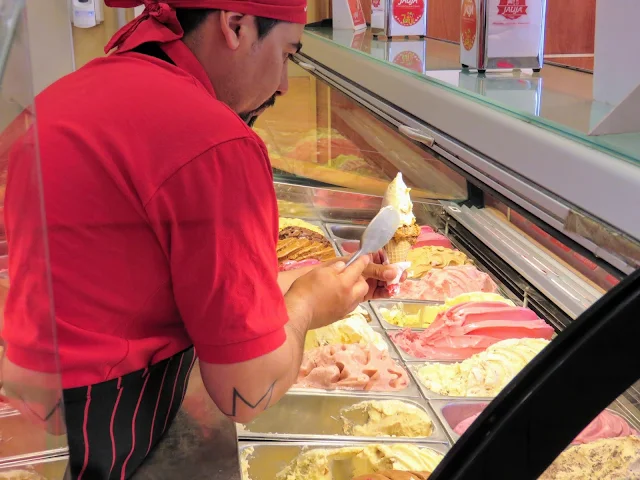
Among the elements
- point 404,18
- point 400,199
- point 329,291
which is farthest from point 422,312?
point 404,18

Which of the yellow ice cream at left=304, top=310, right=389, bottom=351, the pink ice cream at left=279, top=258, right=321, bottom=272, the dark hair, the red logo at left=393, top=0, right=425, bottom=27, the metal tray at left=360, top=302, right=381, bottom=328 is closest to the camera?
the dark hair

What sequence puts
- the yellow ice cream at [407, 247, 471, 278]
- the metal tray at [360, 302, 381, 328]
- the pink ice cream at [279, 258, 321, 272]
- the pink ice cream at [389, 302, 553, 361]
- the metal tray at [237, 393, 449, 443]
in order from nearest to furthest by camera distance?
the metal tray at [237, 393, 449, 443], the pink ice cream at [389, 302, 553, 361], the metal tray at [360, 302, 381, 328], the yellow ice cream at [407, 247, 471, 278], the pink ice cream at [279, 258, 321, 272]

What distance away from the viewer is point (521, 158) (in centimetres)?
119

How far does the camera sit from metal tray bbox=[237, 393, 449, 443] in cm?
175

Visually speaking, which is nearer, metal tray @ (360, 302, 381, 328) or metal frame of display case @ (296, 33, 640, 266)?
metal frame of display case @ (296, 33, 640, 266)

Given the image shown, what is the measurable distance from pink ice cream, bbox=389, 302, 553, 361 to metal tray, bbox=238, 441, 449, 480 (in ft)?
1.57

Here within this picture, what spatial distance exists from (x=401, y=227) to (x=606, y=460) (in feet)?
4.29

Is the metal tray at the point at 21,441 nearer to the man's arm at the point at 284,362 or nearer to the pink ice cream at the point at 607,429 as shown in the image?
the man's arm at the point at 284,362

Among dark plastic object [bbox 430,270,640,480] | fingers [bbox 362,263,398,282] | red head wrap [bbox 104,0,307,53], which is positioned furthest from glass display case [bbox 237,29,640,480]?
red head wrap [bbox 104,0,307,53]

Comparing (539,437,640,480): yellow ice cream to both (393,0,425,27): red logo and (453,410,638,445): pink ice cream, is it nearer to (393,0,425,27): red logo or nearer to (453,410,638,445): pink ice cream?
(453,410,638,445): pink ice cream

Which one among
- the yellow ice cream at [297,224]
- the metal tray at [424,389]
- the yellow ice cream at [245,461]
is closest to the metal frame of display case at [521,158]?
the metal tray at [424,389]

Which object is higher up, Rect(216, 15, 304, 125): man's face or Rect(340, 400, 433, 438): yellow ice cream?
Rect(216, 15, 304, 125): man's face

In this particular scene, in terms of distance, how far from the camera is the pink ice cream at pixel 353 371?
198 centimetres

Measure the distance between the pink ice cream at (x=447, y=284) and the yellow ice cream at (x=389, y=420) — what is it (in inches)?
27.8
